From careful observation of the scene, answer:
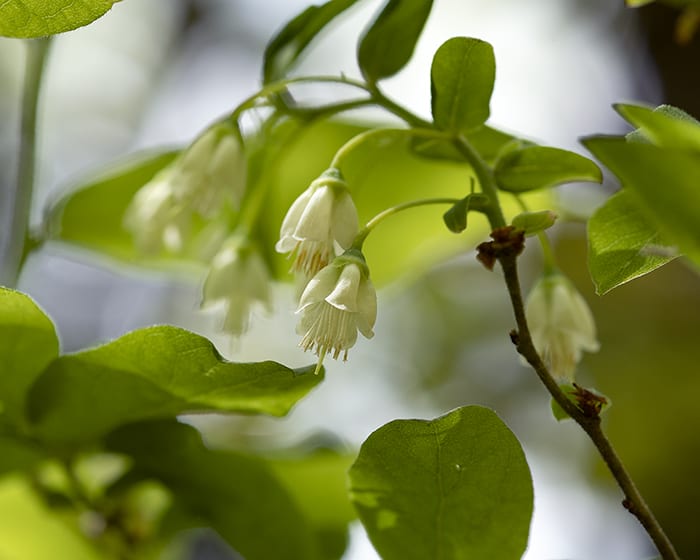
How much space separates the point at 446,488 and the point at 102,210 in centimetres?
74

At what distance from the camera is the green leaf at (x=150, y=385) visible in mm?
668

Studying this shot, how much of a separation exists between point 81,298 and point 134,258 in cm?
163

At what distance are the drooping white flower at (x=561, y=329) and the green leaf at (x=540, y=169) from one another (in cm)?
19

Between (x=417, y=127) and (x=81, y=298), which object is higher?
(x=417, y=127)

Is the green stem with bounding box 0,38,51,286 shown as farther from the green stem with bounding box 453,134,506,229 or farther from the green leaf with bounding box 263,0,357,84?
the green stem with bounding box 453,134,506,229

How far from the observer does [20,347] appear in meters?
0.74

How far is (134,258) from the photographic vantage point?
1282mm

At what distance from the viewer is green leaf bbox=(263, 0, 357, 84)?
2.70ft

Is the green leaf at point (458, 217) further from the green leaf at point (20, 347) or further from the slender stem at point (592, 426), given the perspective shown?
the green leaf at point (20, 347)

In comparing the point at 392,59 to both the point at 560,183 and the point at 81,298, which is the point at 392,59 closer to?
the point at 560,183

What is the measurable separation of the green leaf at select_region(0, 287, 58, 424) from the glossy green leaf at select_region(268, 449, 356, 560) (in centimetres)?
30

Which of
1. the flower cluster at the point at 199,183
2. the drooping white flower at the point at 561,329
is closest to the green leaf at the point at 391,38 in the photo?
the flower cluster at the point at 199,183

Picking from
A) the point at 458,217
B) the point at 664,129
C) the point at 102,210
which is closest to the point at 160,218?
the point at 102,210

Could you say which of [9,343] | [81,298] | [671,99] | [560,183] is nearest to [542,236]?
[560,183]
